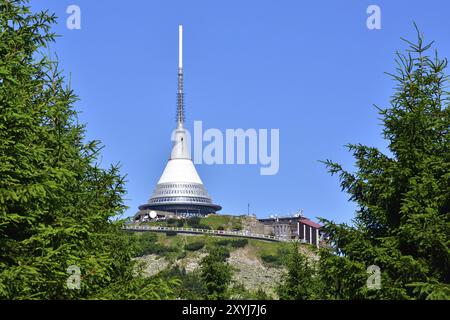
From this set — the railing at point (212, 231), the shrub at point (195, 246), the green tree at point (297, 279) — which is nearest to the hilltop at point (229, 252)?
the shrub at point (195, 246)

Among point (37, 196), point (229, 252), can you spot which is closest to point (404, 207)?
point (37, 196)

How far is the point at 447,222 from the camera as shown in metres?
19.9

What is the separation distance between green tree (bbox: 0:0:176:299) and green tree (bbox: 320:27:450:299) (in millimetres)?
4710

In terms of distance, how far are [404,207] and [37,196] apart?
8202 millimetres

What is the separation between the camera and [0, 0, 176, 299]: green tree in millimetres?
18281

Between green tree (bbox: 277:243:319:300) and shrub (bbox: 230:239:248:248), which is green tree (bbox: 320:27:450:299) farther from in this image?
shrub (bbox: 230:239:248:248)

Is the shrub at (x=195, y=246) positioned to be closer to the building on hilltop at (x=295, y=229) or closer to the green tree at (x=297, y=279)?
the building on hilltop at (x=295, y=229)

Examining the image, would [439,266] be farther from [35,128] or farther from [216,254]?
[216,254]

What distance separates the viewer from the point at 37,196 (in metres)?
18.5

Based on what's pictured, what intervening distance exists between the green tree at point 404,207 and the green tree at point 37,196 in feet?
15.5

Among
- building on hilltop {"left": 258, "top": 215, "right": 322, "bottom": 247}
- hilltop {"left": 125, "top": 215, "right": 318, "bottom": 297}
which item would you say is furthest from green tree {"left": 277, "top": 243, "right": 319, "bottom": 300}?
building on hilltop {"left": 258, "top": 215, "right": 322, "bottom": 247}

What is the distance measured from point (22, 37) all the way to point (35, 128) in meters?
2.93

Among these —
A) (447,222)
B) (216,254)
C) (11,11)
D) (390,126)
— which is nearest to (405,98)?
(390,126)

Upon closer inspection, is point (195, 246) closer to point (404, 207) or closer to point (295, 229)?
point (295, 229)
